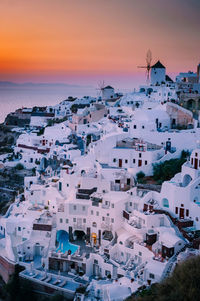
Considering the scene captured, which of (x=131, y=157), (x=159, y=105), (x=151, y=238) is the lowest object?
(x=151, y=238)

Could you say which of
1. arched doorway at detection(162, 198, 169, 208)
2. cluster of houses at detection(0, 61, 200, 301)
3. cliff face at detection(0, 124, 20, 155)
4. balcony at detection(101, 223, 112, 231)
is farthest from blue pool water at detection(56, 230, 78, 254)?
cliff face at detection(0, 124, 20, 155)

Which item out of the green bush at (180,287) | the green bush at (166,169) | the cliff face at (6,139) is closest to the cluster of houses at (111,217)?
the green bush at (166,169)

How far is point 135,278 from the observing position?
18.0 metres

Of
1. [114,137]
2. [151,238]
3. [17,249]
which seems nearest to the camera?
[151,238]

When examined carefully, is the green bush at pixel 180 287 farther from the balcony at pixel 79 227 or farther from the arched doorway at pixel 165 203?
the balcony at pixel 79 227

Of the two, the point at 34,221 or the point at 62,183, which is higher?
the point at 62,183

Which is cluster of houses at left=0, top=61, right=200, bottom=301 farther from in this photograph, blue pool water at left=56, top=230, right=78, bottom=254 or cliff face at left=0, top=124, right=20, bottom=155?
cliff face at left=0, top=124, right=20, bottom=155

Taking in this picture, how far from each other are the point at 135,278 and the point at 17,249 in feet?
22.9

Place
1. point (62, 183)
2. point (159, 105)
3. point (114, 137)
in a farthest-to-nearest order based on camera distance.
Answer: point (159, 105), point (114, 137), point (62, 183)

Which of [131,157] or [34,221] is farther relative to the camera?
[131,157]

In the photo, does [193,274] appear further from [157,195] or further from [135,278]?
[157,195]

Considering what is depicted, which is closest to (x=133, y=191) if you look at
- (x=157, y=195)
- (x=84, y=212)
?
(x=157, y=195)

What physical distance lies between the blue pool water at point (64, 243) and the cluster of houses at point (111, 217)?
0.17ft

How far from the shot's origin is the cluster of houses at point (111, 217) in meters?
18.8
